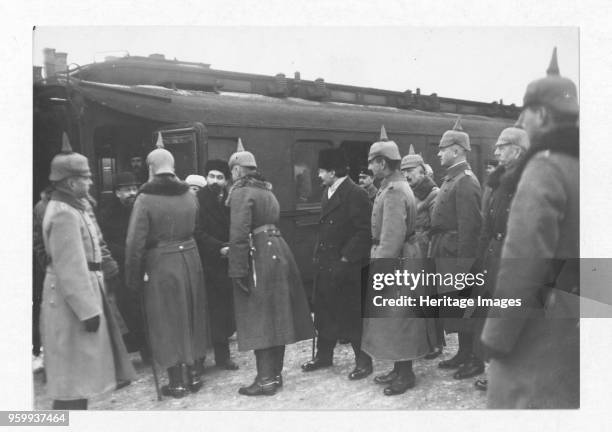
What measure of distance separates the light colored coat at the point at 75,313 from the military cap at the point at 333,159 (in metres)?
1.64

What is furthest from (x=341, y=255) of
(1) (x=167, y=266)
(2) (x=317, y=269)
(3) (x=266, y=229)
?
(1) (x=167, y=266)

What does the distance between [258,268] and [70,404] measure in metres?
1.47

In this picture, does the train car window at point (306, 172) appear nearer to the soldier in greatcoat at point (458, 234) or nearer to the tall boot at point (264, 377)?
the soldier in greatcoat at point (458, 234)

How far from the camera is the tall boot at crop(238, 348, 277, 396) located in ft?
12.8

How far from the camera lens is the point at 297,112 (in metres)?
5.10

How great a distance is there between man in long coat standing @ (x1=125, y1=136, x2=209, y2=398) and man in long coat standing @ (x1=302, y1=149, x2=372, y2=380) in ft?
2.97

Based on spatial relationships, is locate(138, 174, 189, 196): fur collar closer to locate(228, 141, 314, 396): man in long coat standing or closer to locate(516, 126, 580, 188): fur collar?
locate(228, 141, 314, 396): man in long coat standing

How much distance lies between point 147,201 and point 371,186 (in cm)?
184

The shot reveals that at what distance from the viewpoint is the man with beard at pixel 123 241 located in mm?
3725

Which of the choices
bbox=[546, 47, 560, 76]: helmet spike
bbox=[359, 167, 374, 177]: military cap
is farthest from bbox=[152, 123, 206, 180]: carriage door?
bbox=[546, 47, 560, 76]: helmet spike

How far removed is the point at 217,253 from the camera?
4.08m

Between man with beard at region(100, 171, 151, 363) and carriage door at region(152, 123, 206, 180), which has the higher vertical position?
carriage door at region(152, 123, 206, 180)

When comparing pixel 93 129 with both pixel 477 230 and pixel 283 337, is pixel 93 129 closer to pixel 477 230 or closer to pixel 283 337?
pixel 283 337

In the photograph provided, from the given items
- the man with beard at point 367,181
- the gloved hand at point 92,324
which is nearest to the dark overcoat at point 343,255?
the man with beard at point 367,181
